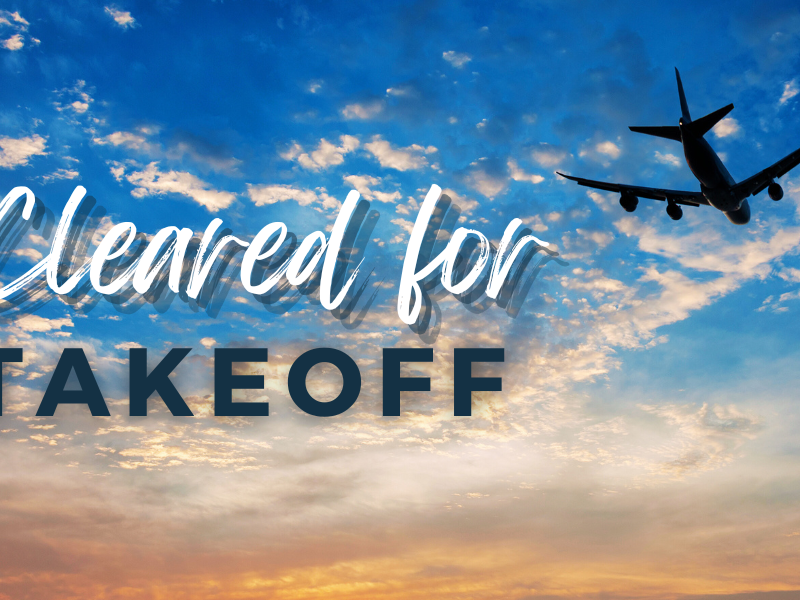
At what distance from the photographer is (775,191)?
71.6m

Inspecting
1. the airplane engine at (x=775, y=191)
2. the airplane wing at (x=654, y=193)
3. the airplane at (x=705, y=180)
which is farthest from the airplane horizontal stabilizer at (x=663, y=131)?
the airplane engine at (x=775, y=191)

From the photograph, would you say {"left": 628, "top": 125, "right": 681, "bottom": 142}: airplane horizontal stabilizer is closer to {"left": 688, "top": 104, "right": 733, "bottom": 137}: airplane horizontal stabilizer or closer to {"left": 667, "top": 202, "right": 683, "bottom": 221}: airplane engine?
{"left": 688, "top": 104, "right": 733, "bottom": 137}: airplane horizontal stabilizer

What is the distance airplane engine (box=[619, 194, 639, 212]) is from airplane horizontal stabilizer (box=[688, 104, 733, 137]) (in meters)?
9.81

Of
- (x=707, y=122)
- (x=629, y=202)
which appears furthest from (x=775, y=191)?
(x=629, y=202)

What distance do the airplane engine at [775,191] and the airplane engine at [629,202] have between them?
524 inches

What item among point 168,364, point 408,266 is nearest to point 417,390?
point 408,266

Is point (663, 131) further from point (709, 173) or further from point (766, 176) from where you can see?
point (766, 176)

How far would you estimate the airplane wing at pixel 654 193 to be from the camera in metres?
73.2

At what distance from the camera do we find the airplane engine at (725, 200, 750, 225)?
7544 centimetres

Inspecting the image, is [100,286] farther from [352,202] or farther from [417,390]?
[417,390]


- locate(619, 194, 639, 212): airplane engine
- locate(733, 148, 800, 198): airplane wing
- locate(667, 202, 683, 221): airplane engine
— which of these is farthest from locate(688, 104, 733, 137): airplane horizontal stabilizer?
locate(667, 202, 683, 221): airplane engine

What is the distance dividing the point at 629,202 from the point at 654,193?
3842 millimetres

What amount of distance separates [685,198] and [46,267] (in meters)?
66.1

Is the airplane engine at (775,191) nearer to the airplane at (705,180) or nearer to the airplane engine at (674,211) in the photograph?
the airplane at (705,180)
